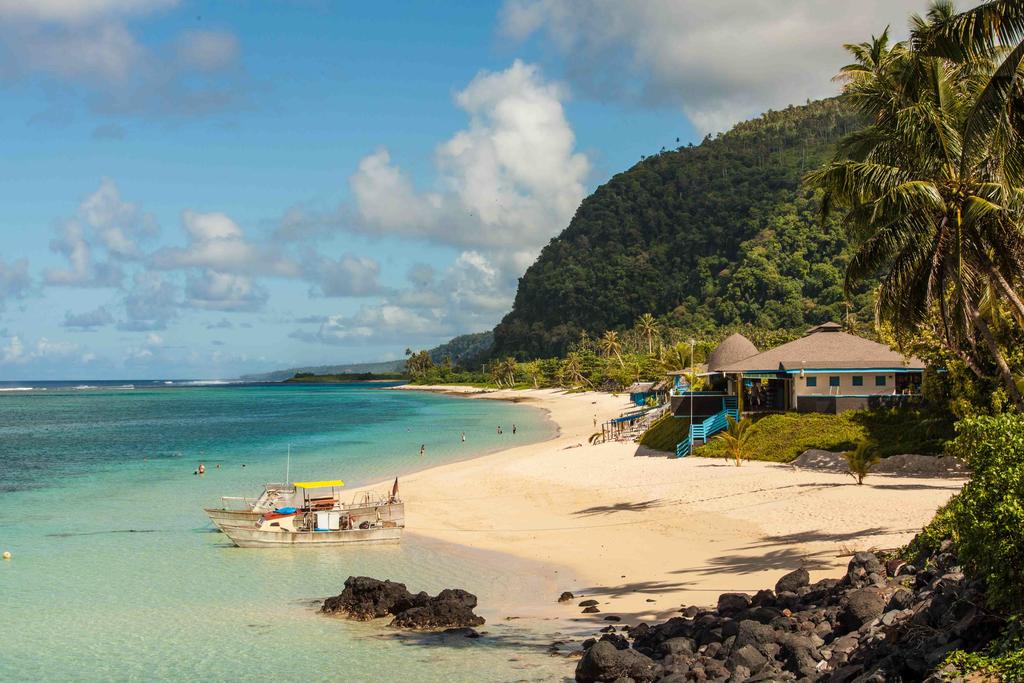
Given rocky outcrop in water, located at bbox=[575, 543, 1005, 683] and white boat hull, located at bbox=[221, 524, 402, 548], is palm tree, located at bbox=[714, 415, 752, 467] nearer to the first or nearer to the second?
white boat hull, located at bbox=[221, 524, 402, 548]

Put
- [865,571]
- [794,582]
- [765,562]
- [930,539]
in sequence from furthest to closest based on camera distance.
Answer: [765,562] < [794,582] < [865,571] < [930,539]

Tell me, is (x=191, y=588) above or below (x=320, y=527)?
below

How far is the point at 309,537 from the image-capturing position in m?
29.1

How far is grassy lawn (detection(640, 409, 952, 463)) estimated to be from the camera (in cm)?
3177

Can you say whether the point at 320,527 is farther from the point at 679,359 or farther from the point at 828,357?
the point at 679,359

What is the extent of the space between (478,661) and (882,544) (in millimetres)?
10804

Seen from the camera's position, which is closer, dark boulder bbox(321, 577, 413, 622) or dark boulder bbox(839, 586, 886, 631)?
dark boulder bbox(839, 586, 886, 631)

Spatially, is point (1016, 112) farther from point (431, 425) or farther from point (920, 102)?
point (431, 425)

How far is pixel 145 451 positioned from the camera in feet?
218

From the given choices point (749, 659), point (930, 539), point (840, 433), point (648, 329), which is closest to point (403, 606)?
point (749, 659)

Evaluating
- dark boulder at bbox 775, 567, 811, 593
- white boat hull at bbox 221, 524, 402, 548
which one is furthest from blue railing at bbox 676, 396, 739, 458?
dark boulder at bbox 775, 567, 811, 593

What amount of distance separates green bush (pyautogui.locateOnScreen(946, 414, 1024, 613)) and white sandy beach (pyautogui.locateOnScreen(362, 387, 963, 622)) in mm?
8455

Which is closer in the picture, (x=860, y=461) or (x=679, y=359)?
(x=860, y=461)

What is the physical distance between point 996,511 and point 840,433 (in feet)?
83.6
